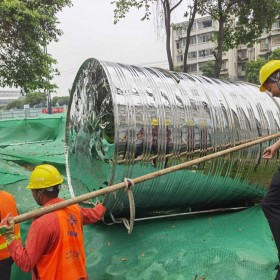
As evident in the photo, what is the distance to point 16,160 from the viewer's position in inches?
333

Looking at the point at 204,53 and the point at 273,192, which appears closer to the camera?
the point at 273,192

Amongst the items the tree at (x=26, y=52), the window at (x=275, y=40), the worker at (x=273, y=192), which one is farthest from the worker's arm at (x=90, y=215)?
the window at (x=275, y=40)

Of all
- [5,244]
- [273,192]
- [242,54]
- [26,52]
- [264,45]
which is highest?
[264,45]

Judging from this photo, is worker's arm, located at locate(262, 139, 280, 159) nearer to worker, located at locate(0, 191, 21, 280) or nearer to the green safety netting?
the green safety netting

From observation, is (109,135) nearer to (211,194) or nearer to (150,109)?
(150,109)

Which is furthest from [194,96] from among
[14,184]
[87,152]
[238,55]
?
[238,55]

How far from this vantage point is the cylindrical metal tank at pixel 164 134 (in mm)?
3756

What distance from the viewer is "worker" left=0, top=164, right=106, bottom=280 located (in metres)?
2.29

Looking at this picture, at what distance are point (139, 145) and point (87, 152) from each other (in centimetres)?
100

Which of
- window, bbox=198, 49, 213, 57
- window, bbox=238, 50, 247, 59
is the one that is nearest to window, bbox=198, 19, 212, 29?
window, bbox=198, 49, 213, 57

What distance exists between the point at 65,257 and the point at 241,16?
40.3 feet

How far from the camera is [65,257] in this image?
239 cm

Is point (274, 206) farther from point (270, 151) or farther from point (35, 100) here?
point (35, 100)

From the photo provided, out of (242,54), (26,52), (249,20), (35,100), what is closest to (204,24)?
(242,54)
